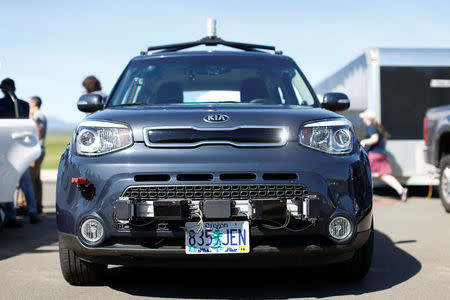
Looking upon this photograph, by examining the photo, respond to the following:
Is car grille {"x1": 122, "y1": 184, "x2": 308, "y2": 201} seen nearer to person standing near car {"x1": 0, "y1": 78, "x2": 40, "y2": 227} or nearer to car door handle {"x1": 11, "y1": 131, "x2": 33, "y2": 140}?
car door handle {"x1": 11, "y1": 131, "x2": 33, "y2": 140}

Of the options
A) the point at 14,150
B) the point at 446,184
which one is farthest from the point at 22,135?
the point at 446,184

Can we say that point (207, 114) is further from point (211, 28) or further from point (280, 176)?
point (211, 28)

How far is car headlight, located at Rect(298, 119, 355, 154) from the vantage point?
4.03m

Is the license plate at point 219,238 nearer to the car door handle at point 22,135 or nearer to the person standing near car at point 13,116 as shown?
the car door handle at point 22,135

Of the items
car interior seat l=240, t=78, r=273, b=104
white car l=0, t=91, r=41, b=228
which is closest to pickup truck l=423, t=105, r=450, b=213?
car interior seat l=240, t=78, r=273, b=104

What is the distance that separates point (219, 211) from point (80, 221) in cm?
87

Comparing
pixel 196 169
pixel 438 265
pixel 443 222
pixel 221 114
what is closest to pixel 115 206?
pixel 196 169

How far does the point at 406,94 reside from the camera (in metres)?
11.4

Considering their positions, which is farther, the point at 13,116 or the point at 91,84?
the point at 91,84

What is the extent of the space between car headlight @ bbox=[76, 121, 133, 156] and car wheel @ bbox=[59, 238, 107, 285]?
0.73 meters

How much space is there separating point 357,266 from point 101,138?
1941mm

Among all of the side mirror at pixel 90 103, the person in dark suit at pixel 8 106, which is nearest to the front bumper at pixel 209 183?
the side mirror at pixel 90 103

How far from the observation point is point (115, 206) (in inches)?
151

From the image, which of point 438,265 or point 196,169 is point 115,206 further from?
point 438,265
